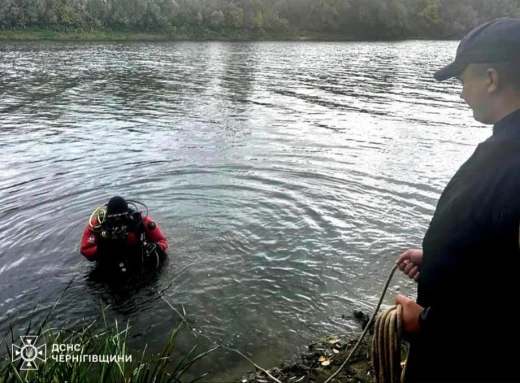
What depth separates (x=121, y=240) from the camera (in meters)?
7.02

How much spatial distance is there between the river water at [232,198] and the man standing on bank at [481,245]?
3332 millimetres

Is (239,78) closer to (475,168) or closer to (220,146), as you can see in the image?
(220,146)

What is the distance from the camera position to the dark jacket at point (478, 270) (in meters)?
2.04

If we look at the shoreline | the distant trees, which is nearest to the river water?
the shoreline

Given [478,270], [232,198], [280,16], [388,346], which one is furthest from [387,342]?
[280,16]

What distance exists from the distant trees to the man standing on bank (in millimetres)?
76902

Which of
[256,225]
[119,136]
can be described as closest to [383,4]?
[119,136]

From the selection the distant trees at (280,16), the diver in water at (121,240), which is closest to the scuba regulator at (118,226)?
the diver in water at (121,240)

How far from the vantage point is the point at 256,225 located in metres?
8.90

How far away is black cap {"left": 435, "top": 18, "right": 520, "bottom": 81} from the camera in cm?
220

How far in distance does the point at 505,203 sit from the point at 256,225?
7.02 metres

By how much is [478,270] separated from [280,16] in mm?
98937

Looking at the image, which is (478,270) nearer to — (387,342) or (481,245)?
(481,245)

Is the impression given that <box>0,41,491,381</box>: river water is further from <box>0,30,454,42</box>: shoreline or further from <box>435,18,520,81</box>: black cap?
<box>0,30,454,42</box>: shoreline
